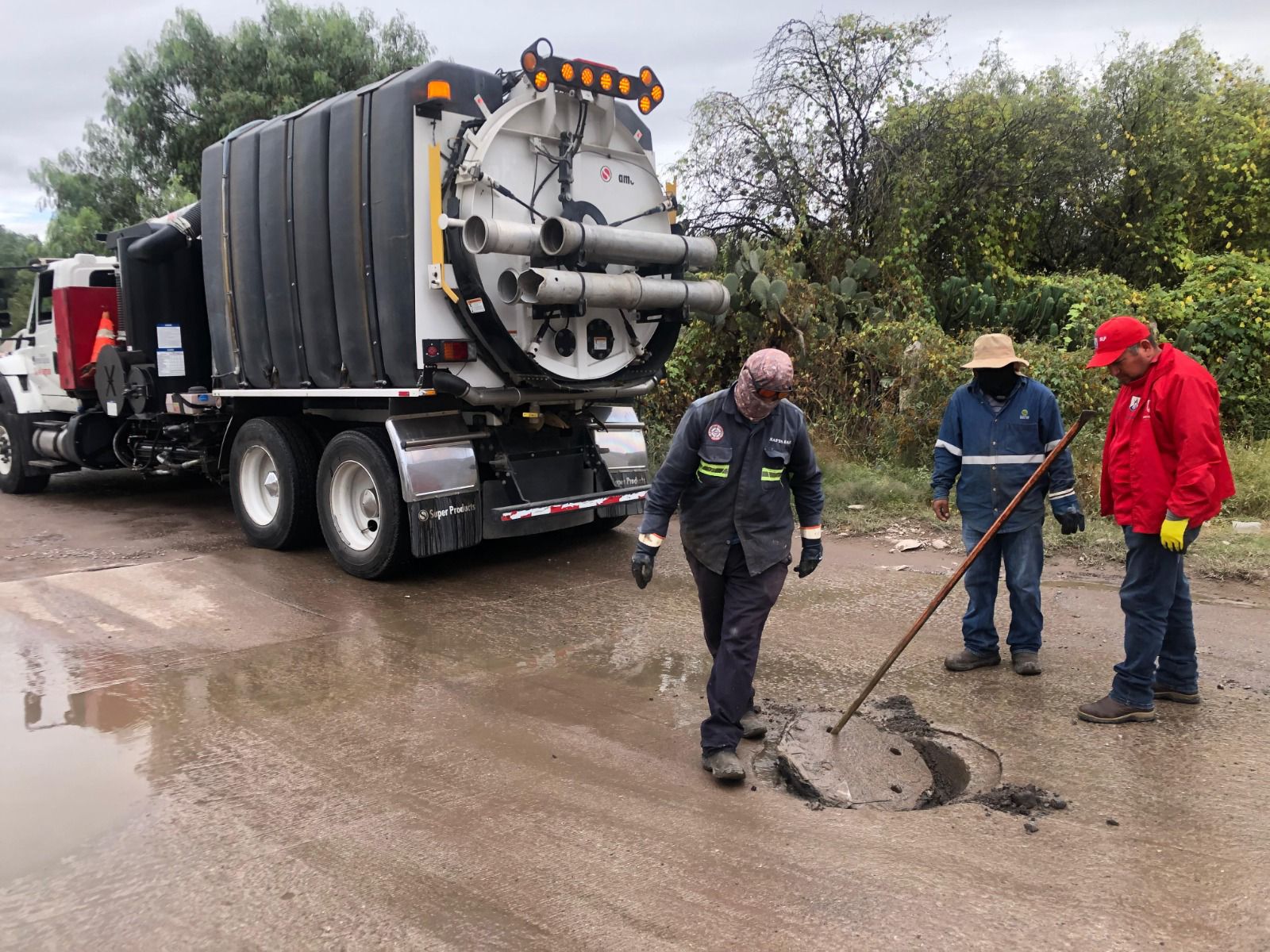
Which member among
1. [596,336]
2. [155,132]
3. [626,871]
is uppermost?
[155,132]

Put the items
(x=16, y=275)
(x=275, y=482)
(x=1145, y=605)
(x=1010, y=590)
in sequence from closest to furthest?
(x=1145, y=605)
(x=1010, y=590)
(x=275, y=482)
(x=16, y=275)

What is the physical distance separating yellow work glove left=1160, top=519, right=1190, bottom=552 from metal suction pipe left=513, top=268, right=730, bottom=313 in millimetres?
3691

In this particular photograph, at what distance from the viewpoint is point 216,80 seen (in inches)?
872

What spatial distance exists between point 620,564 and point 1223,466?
14.1 ft

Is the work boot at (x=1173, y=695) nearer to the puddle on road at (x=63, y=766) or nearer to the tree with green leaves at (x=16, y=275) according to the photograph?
the puddle on road at (x=63, y=766)

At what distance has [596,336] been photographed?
7.14 metres

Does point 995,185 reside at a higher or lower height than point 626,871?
higher

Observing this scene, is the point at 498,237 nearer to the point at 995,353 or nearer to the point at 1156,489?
the point at 995,353

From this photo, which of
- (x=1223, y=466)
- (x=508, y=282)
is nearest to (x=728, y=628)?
(x=1223, y=466)

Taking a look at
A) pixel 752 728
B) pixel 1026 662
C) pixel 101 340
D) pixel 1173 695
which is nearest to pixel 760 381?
pixel 752 728

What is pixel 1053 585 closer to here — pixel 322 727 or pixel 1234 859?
pixel 1234 859

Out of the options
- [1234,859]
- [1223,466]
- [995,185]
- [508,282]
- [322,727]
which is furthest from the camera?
[995,185]

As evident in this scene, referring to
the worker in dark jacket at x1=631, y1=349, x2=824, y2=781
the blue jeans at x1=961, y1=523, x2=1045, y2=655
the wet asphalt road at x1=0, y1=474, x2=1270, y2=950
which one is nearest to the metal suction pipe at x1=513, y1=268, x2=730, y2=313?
the wet asphalt road at x1=0, y1=474, x2=1270, y2=950

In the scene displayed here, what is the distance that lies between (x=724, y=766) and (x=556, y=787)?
65cm
